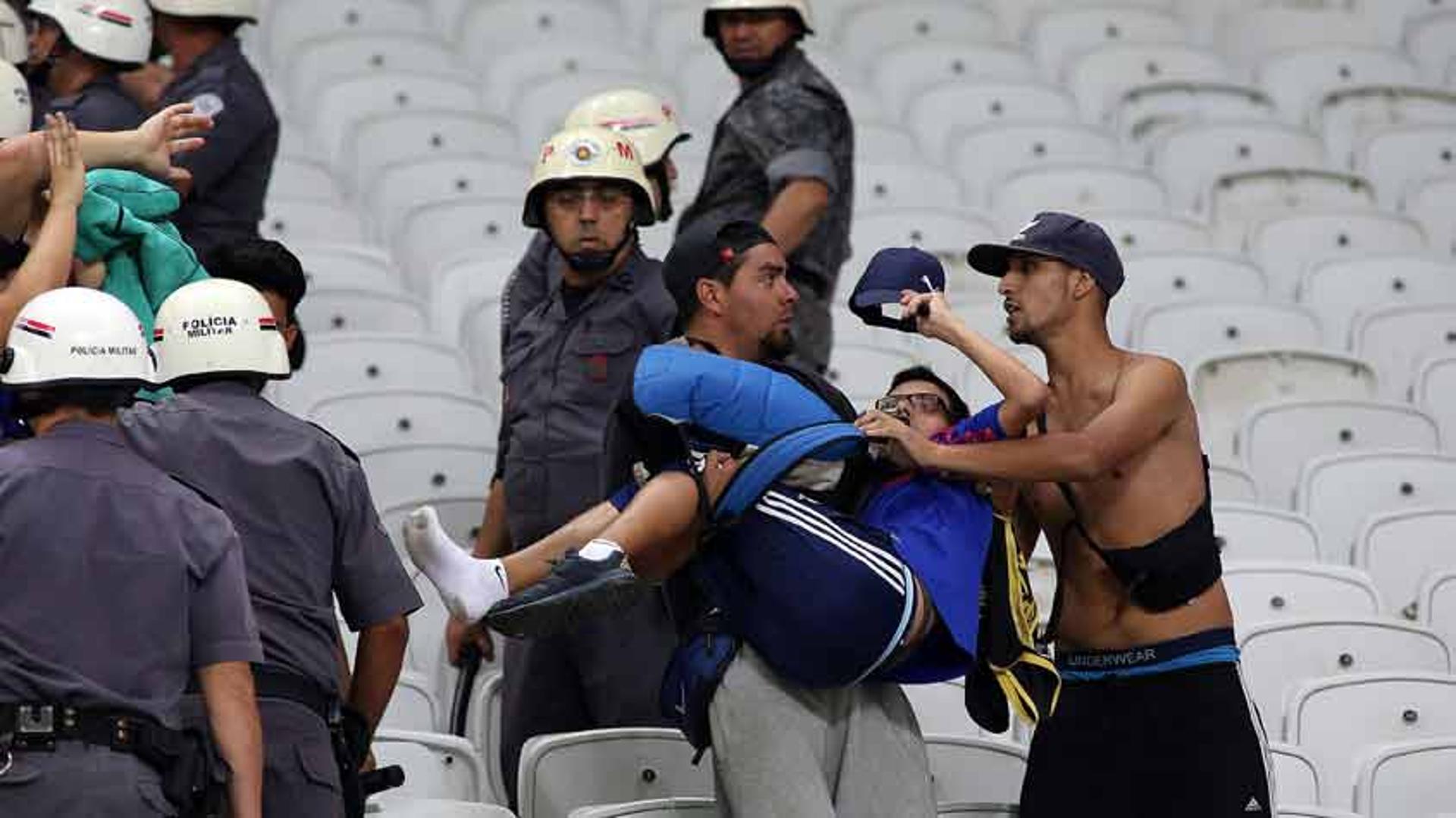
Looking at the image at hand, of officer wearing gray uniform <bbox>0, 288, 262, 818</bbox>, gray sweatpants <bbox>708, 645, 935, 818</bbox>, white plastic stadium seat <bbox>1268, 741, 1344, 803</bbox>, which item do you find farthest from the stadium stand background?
officer wearing gray uniform <bbox>0, 288, 262, 818</bbox>

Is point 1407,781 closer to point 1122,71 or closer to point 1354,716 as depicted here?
point 1354,716

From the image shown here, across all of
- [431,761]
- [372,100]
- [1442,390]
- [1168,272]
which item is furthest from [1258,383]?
[431,761]

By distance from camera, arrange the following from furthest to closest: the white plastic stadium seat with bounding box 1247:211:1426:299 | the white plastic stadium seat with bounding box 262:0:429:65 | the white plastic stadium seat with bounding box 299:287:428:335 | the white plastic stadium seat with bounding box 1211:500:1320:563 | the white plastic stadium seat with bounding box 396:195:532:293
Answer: the white plastic stadium seat with bounding box 262:0:429:65, the white plastic stadium seat with bounding box 1247:211:1426:299, the white plastic stadium seat with bounding box 396:195:532:293, the white plastic stadium seat with bounding box 299:287:428:335, the white plastic stadium seat with bounding box 1211:500:1320:563

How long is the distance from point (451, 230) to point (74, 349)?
4409 millimetres

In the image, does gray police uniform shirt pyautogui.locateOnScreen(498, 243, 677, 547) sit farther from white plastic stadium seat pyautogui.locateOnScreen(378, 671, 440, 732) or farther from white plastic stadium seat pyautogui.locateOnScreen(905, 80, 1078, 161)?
white plastic stadium seat pyautogui.locateOnScreen(905, 80, 1078, 161)

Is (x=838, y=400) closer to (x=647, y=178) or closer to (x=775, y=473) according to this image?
(x=775, y=473)

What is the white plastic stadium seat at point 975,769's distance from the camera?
695 centimetres

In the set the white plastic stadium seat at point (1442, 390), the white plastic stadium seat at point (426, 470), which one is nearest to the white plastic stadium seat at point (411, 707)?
the white plastic stadium seat at point (426, 470)

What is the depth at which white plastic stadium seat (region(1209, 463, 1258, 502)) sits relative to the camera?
8.78m

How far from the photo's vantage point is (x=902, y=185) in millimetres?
10680

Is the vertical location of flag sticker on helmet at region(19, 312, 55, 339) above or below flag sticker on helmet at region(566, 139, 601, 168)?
below

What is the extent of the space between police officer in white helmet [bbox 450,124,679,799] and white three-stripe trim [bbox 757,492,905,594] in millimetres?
1203

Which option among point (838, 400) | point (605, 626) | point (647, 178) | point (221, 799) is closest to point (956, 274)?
point (647, 178)

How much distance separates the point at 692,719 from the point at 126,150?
5.59 feet
